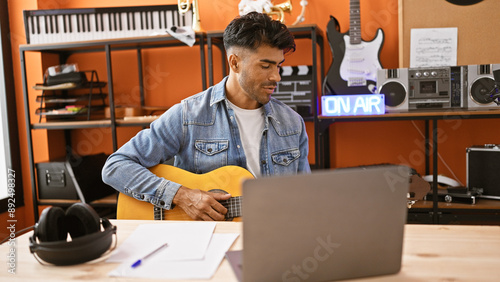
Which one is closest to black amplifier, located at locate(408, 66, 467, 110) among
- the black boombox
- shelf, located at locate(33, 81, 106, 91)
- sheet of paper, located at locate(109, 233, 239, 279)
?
the black boombox

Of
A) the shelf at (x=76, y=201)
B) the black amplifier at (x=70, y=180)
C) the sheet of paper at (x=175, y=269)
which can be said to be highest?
the sheet of paper at (x=175, y=269)

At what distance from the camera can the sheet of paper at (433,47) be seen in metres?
2.57

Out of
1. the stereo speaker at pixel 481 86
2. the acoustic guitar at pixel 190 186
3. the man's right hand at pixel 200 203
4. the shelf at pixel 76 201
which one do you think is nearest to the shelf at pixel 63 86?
the shelf at pixel 76 201

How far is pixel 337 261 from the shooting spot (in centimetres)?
76

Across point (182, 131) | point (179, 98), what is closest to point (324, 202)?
point (182, 131)

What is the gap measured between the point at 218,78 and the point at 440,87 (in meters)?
1.43

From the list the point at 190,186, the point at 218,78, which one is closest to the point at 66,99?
the point at 218,78

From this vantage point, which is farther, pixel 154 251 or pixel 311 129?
pixel 311 129

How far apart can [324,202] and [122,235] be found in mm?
585

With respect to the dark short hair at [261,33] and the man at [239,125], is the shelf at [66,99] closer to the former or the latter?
the man at [239,125]

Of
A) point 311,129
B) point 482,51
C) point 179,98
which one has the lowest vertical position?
point 311,129

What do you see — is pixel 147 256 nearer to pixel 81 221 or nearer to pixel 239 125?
pixel 81 221

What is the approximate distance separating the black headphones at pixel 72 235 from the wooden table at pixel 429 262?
0.02 m

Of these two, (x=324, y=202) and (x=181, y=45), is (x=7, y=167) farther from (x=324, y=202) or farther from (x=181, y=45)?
(x=324, y=202)
